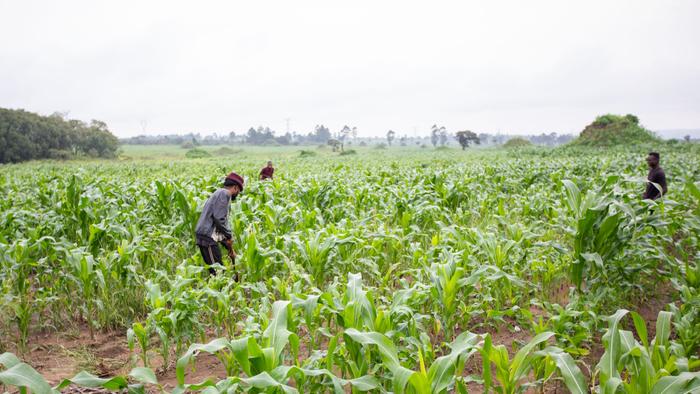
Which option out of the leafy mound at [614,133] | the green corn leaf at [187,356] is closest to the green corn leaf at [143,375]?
the green corn leaf at [187,356]

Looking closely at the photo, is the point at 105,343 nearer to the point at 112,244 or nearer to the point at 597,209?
the point at 112,244

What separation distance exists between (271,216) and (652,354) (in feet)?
16.3

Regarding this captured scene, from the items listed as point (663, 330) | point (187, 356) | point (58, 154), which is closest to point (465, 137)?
point (58, 154)

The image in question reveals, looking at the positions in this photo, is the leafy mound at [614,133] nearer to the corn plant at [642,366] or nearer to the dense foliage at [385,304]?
the dense foliage at [385,304]

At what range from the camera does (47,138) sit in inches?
1800

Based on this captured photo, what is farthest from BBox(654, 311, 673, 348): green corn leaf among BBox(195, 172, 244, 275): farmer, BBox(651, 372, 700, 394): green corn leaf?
BBox(195, 172, 244, 275): farmer

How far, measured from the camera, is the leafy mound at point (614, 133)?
38.9 meters

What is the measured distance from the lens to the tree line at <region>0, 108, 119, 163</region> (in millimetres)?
41062

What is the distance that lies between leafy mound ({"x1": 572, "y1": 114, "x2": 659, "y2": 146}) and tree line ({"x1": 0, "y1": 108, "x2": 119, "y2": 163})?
58461 mm

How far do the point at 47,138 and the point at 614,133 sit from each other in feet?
205

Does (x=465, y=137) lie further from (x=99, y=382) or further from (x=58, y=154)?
(x=99, y=382)

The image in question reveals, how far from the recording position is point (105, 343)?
4062 millimetres

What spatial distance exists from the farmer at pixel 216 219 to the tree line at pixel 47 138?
48.5 meters

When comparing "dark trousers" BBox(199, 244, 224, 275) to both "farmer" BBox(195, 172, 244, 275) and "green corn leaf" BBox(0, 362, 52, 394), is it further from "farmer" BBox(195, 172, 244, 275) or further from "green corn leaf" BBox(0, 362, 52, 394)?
"green corn leaf" BBox(0, 362, 52, 394)
